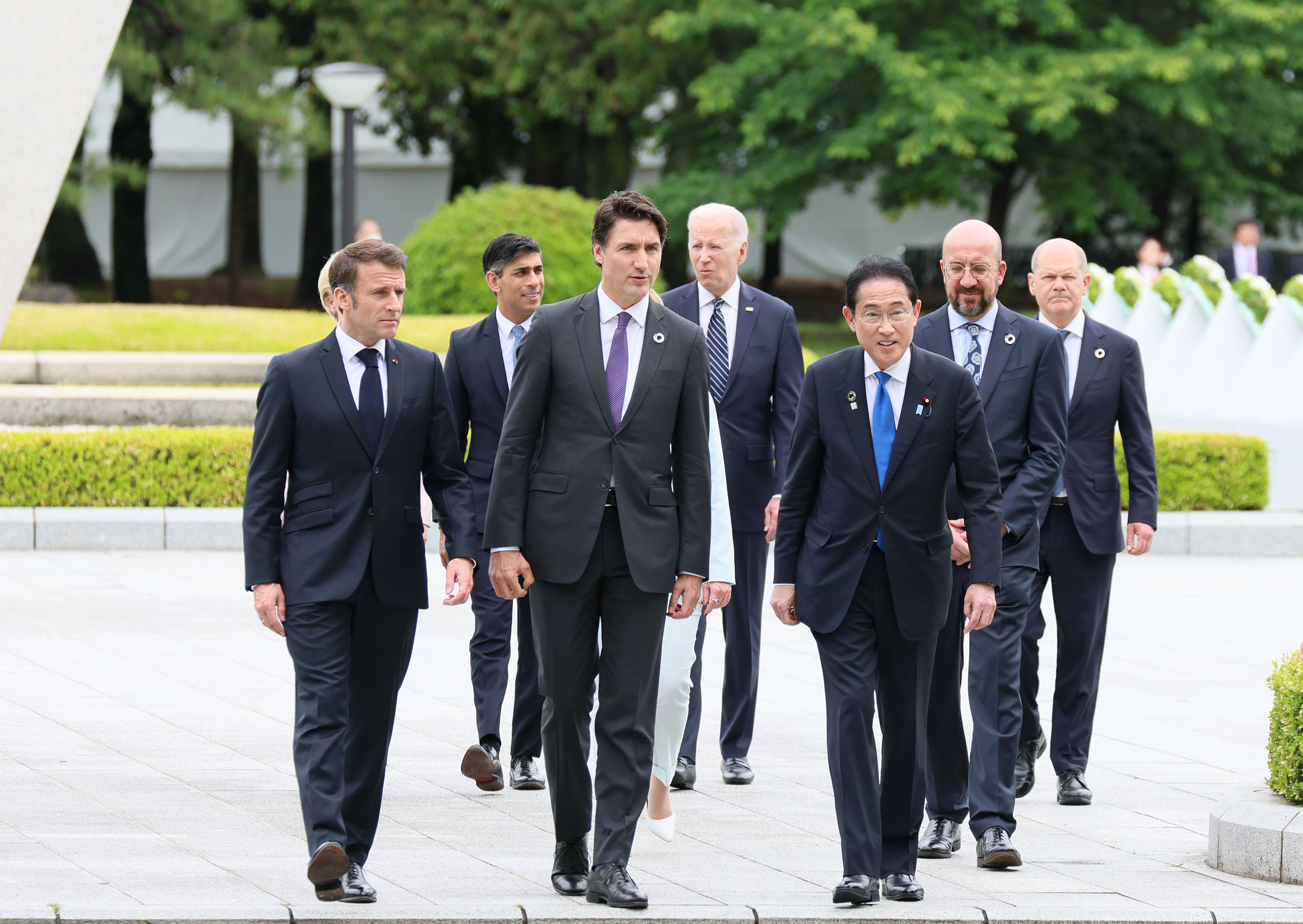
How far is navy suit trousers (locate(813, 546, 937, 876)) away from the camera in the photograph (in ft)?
16.9

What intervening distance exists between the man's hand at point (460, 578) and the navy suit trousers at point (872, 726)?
1001mm

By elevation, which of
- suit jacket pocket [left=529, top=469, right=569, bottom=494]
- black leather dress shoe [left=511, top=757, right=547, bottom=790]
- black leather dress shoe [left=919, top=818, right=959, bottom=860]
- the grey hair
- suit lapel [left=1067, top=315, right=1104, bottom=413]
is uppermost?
the grey hair

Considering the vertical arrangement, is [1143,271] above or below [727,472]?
above

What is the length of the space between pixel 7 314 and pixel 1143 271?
16788 mm

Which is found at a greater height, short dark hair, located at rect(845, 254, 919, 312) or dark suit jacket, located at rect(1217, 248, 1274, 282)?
dark suit jacket, located at rect(1217, 248, 1274, 282)

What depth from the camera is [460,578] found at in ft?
17.4

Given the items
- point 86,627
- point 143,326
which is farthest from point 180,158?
point 86,627

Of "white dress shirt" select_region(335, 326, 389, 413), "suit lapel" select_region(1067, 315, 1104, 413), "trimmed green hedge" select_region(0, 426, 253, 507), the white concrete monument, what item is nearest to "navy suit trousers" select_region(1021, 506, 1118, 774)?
"suit lapel" select_region(1067, 315, 1104, 413)

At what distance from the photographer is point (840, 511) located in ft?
17.4

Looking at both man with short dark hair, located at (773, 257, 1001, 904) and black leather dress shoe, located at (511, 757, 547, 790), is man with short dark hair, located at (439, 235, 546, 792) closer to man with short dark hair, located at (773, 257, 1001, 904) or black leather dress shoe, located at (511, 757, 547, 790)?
black leather dress shoe, located at (511, 757, 547, 790)

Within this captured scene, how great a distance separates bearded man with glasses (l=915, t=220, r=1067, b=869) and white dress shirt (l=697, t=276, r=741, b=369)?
3.23 ft

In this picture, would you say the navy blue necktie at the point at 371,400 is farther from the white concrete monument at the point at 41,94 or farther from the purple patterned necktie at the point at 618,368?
the white concrete monument at the point at 41,94

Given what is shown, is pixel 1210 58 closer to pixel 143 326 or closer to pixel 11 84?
pixel 143 326

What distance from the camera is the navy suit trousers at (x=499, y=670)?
6.67m
